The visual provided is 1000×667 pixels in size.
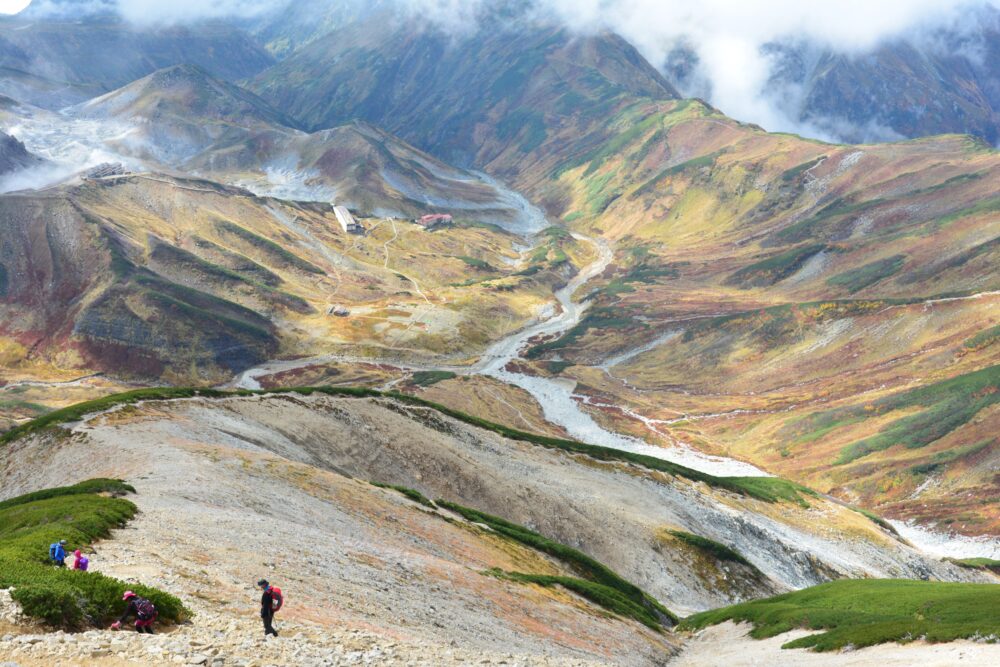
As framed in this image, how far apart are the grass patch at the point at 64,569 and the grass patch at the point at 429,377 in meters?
128

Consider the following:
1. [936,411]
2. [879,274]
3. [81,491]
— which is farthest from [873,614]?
[879,274]

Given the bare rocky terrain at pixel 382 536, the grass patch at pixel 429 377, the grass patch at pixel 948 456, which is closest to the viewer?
the bare rocky terrain at pixel 382 536

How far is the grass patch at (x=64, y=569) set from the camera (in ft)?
67.5

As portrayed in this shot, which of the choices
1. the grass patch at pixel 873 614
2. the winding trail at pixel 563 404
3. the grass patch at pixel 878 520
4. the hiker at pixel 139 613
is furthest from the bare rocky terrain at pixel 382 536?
the winding trail at pixel 563 404

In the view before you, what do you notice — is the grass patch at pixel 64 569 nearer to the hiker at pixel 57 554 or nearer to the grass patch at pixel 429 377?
the hiker at pixel 57 554

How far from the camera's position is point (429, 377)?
172m

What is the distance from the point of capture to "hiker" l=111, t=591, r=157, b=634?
2112 cm

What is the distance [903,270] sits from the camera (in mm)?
191625

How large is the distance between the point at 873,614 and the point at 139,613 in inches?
1625

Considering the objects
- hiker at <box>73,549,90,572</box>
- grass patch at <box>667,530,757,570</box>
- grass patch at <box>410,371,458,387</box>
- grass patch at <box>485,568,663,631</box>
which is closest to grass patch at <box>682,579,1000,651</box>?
grass patch at <box>485,568,663,631</box>

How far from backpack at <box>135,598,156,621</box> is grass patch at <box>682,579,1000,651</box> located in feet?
108

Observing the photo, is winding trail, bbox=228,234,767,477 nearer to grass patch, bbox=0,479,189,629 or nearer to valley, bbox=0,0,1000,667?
valley, bbox=0,0,1000,667

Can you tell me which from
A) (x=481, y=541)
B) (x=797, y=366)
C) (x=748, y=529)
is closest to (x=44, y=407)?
(x=481, y=541)

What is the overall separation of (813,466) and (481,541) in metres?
94.0
